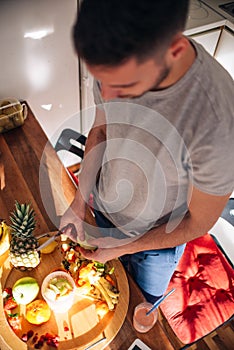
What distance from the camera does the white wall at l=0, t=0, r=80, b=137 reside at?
1522 millimetres

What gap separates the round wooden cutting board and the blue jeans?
142mm

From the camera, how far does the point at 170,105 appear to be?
799 mm

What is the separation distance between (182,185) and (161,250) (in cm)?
32

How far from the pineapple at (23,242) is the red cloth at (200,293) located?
63 cm

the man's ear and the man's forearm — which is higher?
the man's ear

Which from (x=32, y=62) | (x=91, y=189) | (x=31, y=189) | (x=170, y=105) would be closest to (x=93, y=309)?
(x=91, y=189)

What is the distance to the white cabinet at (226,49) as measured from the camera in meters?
1.91

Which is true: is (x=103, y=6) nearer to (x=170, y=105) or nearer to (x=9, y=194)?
(x=170, y=105)

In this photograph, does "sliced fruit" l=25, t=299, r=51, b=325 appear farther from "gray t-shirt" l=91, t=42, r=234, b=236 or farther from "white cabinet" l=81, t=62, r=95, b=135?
"white cabinet" l=81, t=62, r=95, b=135

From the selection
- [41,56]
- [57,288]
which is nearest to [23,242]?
[57,288]

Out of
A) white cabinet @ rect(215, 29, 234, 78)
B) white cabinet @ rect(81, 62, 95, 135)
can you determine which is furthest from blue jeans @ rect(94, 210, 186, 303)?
white cabinet @ rect(215, 29, 234, 78)

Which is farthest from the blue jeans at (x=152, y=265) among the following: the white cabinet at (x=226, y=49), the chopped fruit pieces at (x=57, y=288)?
the white cabinet at (x=226, y=49)

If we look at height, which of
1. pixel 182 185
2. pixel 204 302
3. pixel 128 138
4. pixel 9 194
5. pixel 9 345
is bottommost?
pixel 204 302

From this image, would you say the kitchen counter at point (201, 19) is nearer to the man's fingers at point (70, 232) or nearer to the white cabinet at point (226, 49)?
the white cabinet at point (226, 49)
